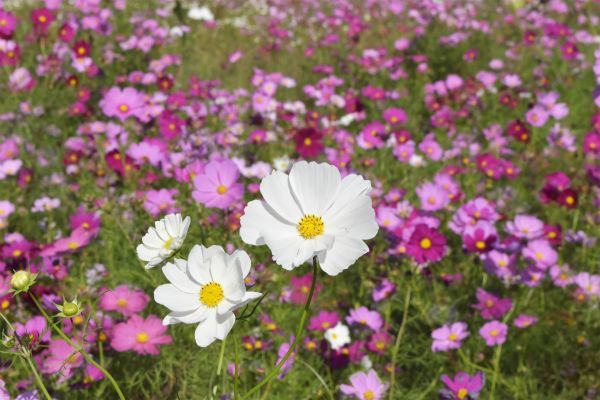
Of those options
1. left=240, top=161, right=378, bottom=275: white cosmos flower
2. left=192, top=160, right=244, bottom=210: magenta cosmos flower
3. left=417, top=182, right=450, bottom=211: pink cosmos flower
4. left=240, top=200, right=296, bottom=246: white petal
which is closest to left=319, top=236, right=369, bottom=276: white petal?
left=240, top=161, right=378, bottom=275: white cosmos flower

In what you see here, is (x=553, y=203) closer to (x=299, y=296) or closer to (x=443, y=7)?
(x=299, y=296)

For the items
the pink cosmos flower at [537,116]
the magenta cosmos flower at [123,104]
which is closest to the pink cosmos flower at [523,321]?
the pink cosmos flower at [537,116]

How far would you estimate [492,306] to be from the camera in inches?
66.8

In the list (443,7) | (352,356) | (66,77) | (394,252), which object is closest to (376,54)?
(443,7)

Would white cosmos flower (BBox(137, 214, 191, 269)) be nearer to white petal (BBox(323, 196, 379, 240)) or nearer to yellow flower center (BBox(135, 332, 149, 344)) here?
white petal (BBox(323, 196, 379, 240))

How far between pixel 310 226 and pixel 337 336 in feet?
3.12

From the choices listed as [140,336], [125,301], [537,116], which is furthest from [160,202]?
[537,116]

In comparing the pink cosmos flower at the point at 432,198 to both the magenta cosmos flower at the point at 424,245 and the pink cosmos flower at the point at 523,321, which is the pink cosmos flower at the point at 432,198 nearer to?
the magenta cosmos flower at the point at 424,245

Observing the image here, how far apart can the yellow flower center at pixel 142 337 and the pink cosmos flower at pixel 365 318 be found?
69cm

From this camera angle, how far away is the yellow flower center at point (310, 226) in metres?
0.85

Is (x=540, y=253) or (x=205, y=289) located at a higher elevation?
(x=205, y=289)

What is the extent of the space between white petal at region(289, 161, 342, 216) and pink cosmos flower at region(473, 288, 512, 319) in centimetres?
102

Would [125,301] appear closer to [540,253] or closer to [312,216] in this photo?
[312,216]

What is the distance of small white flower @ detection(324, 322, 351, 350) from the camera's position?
168 centimetres
